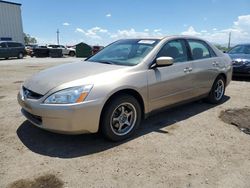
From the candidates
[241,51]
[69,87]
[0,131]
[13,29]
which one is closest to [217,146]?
[69,87]

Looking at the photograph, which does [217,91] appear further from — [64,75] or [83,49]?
[83,49]

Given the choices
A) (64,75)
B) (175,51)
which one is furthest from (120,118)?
(175,51)

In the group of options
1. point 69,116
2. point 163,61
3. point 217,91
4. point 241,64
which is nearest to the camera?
point 69,116

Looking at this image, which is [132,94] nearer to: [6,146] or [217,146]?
[217,146]

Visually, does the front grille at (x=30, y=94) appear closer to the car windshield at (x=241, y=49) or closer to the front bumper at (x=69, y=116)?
the front bumper at (x=69, y=116)

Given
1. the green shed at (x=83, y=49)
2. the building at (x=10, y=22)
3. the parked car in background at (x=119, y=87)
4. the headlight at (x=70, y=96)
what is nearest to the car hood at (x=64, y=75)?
the parked car in background at (x=119, y=87)

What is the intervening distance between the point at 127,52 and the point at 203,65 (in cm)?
166

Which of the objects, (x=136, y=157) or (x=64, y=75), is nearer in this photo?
(x=136, y=157)

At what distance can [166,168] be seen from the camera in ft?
10.5

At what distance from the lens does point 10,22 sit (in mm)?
34188

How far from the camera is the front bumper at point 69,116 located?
3.36 m

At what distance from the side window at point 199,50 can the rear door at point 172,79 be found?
10.2 inches

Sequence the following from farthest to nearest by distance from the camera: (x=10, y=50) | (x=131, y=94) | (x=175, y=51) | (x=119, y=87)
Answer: (x=10, y=50), (x=175, y=51), (x=131, y=94), (x=119, y=87)

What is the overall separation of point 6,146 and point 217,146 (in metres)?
2.97
